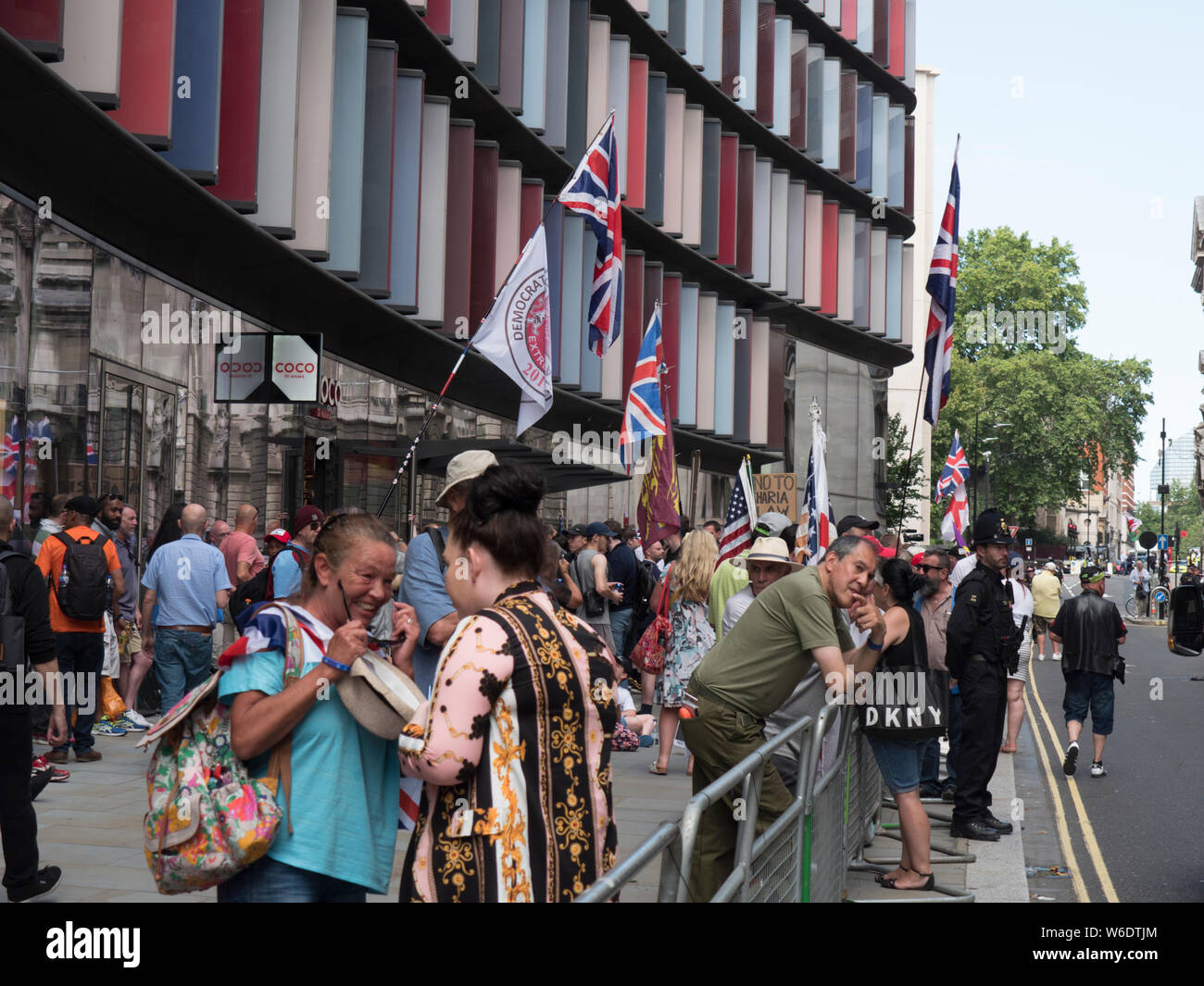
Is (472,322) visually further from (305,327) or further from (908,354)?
(908,354)

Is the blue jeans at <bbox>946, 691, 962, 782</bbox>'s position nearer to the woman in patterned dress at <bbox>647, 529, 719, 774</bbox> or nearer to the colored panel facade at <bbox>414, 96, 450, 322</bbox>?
the woman in patterned dress at <bbox>647, 529, 719, 774</bbox>

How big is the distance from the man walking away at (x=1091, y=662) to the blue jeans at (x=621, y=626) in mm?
4616

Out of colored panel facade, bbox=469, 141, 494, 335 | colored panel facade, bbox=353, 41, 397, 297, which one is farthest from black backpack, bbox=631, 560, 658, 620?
colored panel facade, bbox=469, 141, 494, 335

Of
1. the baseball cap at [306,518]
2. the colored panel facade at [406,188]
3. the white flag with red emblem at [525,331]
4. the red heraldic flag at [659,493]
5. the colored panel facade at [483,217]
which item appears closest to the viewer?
the baseball cap at [306,518]

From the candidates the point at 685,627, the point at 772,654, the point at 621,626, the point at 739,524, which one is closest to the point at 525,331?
the point at 739,524

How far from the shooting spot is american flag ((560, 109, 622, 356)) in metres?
13.0

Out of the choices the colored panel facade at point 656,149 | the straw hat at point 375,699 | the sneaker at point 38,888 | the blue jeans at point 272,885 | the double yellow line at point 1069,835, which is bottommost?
the double yellow line at point 1069,835

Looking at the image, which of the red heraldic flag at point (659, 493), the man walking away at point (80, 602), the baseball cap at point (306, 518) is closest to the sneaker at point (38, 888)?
the baseball cap at point (306, 518)

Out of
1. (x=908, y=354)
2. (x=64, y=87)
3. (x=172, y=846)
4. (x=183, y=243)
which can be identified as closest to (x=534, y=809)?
(x=172, y=846)

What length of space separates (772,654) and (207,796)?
321cm

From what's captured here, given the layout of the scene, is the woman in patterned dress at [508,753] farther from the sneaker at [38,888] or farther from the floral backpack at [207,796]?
the sneaker at [38,888]

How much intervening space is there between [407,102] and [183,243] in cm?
488

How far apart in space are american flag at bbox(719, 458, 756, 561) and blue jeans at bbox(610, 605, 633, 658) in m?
3.96

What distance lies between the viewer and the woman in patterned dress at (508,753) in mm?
3051
